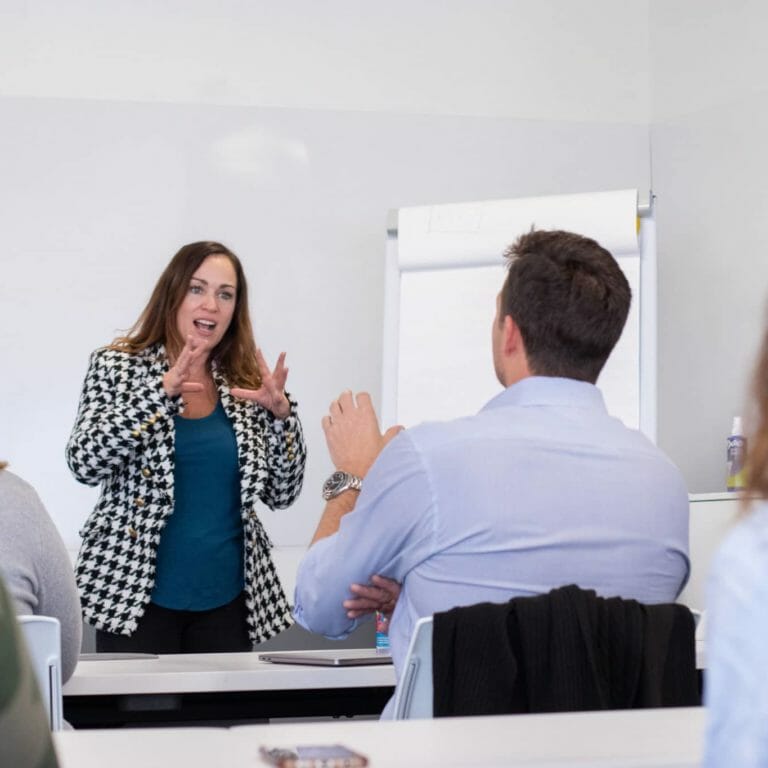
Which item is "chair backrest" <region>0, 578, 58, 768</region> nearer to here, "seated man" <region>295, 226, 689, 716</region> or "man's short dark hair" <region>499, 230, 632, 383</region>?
"seated man" <region>295, 226, 689, 716</region>

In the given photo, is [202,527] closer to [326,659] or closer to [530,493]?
[326,659]

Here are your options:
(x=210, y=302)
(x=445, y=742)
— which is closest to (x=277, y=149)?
(x=210, y=302)

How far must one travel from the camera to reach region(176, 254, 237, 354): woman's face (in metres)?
3.23

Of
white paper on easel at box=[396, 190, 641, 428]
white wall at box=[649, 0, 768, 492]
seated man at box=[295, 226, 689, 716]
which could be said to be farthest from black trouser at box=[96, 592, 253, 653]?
white wall at box=[649, 0, 768, 492]

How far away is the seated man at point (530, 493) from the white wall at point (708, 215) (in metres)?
2.23

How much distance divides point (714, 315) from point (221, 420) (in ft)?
6.32

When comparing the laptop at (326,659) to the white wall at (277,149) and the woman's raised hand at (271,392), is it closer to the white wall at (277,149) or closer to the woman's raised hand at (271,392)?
the woman's raised hand at (271,392)

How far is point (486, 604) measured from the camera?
1526 mm

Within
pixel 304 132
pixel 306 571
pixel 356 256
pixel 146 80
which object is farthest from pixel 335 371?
pixel 306 571

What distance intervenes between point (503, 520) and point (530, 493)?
0.17 ft

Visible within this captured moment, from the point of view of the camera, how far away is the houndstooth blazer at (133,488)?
286cm

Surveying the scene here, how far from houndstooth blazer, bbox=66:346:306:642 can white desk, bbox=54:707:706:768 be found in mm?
A: 1780

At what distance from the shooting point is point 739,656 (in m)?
0.74

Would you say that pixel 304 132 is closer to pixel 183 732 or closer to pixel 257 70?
pixel 257 70
